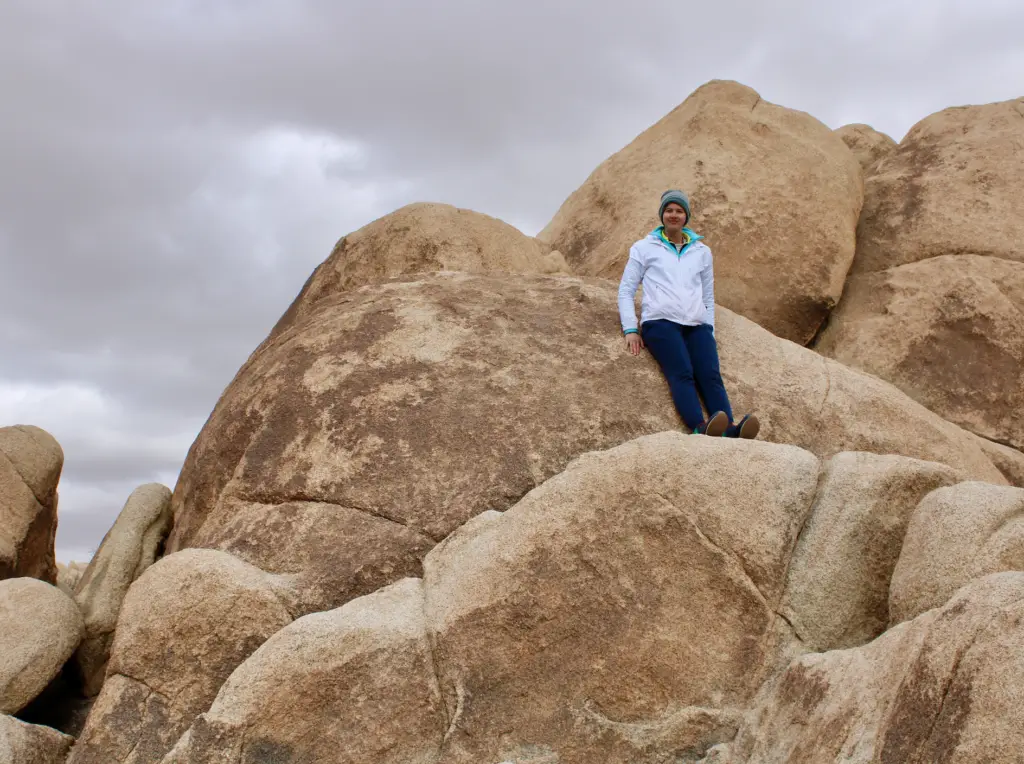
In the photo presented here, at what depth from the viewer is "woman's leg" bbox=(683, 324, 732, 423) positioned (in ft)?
26.4

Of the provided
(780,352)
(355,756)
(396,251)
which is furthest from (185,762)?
(396,251)

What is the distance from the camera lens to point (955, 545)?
5.54 m

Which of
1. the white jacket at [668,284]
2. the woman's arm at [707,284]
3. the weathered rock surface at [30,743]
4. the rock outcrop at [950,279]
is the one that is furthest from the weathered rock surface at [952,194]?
the weathered rock surface at [30,743]

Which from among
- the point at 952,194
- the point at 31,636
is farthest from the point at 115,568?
→ the point at 952,194

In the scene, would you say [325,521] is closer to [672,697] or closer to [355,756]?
[355,756]

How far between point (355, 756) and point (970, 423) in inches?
306

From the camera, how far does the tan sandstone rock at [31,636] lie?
7465 mm

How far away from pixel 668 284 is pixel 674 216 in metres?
0.62

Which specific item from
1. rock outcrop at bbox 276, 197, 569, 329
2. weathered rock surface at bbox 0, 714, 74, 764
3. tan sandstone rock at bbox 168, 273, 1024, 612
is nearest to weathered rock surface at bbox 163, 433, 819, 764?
tan sandstone rock at bbox 168, 273, 1024, 612

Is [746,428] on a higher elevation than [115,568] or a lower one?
higher

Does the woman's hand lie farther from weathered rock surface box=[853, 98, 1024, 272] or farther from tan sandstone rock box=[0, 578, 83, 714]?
weathered rock surface box=[853, 98, 1024, 272]

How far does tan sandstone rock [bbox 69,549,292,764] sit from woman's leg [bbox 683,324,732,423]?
341 cm

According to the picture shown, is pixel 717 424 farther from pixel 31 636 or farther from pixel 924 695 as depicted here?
pixel 31 636

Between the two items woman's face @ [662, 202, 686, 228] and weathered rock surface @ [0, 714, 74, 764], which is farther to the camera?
woman's face @ [662, 202, 686, 228]
